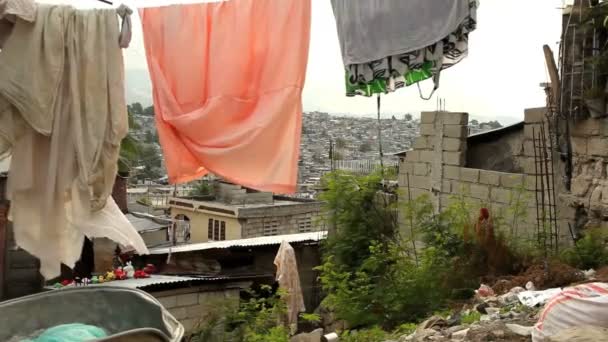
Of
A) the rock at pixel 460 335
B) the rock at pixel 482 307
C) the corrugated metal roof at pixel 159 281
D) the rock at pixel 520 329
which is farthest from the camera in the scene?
the corrugated metal roof at pixel 159 281

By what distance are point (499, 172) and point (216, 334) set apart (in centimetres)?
401

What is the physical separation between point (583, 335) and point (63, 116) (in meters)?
3.02

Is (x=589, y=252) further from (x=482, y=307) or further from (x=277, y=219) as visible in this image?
(x=277, y=219)

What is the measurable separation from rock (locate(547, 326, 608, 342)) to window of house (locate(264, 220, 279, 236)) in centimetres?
1757

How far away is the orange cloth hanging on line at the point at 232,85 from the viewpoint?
170 inches

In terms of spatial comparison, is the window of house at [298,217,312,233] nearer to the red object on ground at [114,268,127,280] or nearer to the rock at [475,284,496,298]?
the red object on ground at [114,268,127,280]

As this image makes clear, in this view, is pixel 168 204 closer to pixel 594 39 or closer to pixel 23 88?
pixel 594 39

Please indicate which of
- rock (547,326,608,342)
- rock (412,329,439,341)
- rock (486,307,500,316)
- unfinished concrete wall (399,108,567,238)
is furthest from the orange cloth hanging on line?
unfinished concrete wall (399,108,567,238)

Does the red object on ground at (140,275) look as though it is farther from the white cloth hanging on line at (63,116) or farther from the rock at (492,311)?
the white cloth hanging on line at (63,116)

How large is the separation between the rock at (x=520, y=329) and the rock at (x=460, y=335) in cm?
31

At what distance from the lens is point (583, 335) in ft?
14.0

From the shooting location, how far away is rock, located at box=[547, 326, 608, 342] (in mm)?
4215

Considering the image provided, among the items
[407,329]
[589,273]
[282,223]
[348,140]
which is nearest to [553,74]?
[589,273]

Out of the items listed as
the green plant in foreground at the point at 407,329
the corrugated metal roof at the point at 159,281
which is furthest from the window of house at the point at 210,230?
the green plant in foreground at the point at 407,329
